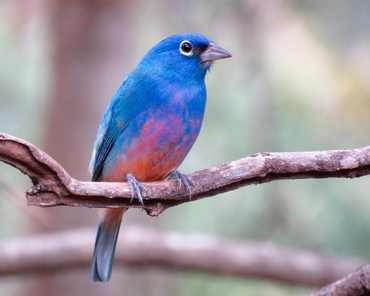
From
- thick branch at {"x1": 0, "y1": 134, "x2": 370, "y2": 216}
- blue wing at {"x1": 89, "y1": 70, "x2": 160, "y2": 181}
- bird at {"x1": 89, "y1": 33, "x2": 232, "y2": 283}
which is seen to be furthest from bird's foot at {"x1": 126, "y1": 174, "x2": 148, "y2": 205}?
blue wing at {"x1": 89, "y1": 70, "x2": 160, "y2": 181}

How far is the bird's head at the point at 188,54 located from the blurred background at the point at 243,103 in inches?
63.7

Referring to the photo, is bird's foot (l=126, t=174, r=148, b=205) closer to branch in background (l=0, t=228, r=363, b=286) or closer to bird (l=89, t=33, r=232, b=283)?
bird (l=89, t=33, r=232, b=283)

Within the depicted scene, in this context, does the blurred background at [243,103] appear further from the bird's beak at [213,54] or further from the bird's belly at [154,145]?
the bird's belly at [154,145]

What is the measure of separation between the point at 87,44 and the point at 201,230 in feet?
10.8

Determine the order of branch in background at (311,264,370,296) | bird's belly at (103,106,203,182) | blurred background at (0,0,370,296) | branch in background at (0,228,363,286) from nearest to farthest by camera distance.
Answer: branch in background at (311,264,370,296) → bird's belly at (103,106,203,182) → branch in background at (0,228,363,286) → blurred background at (0,0,370,296)

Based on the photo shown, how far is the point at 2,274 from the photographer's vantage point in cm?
586

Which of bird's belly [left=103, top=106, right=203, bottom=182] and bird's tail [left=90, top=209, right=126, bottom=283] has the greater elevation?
bird's belly [left=103, top=106, right=203, bottom=182]

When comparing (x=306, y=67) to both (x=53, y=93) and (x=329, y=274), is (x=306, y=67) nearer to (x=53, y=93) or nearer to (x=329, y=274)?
(x=329, y=274)

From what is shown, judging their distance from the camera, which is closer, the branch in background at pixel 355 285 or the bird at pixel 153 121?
the branch in background at pixel 355 285

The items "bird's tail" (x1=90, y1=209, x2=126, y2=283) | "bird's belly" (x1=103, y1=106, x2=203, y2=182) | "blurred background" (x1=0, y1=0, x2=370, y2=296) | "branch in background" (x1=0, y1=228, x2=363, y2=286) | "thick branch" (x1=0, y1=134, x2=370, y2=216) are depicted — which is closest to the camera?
"thick branch" (x1=0, y1=134, x2=370, y2=216)

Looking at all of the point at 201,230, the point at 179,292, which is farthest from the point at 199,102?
the point at 179,292

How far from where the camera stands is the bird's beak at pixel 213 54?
466 centimetres

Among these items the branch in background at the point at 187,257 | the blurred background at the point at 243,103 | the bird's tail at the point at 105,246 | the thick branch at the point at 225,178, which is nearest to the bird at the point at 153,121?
the bird's tail at the point at 105,246

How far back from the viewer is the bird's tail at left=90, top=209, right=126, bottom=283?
14.9 ft
